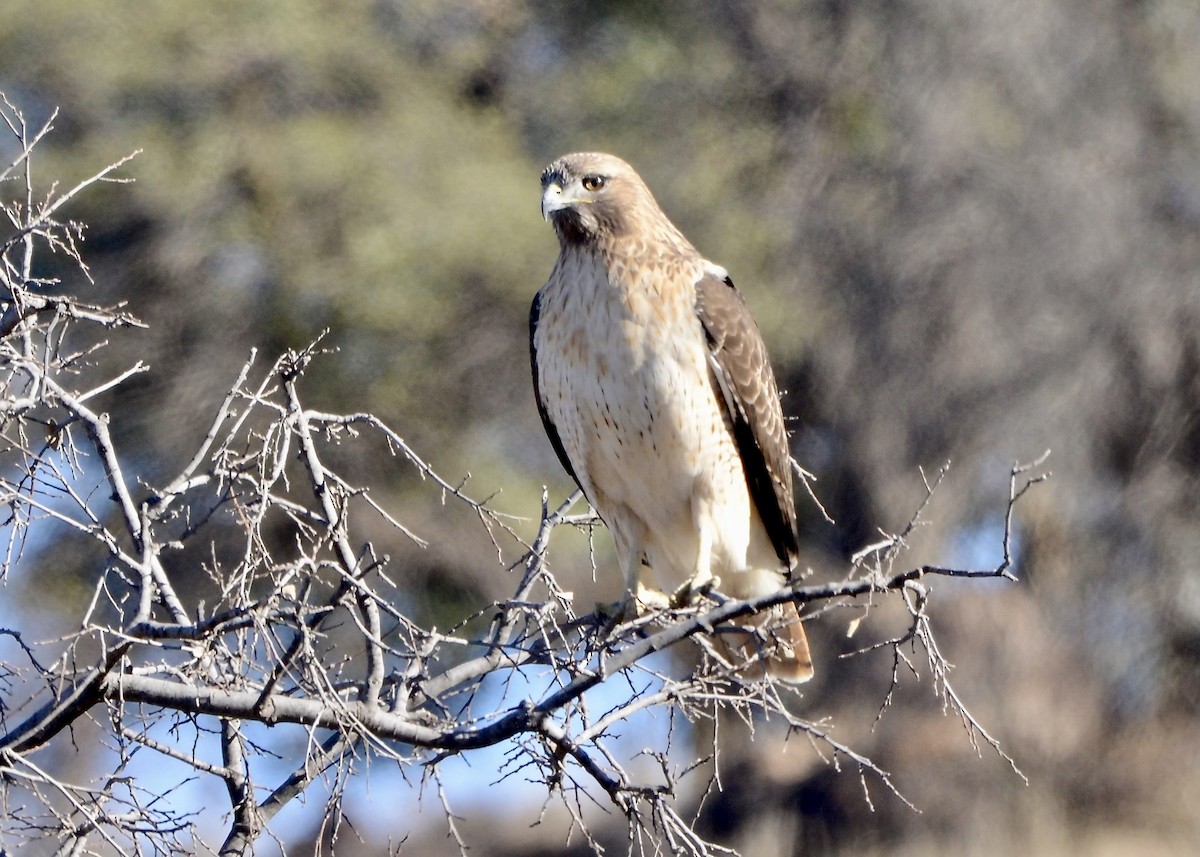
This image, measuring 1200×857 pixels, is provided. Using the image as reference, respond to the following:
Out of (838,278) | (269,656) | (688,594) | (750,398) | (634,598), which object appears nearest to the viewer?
(269,656)

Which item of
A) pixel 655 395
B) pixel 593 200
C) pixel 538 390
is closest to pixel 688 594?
pixel 655 395

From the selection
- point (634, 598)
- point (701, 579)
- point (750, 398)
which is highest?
point (750, 398)

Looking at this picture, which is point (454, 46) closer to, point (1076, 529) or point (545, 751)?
point (1076, 529)

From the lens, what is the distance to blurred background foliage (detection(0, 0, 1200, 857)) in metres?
9.52

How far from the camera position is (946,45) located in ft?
34.8

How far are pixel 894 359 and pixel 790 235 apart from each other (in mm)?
1110

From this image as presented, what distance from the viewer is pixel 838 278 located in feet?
34.1

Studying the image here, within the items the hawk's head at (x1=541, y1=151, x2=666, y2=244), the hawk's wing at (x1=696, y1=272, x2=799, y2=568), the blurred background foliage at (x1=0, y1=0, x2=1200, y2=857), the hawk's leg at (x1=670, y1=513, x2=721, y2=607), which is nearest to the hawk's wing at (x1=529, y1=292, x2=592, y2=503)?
the hawk's head at (x1=541, y1=151, x2=666, y2=244)

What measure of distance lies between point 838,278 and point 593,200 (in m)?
6.03

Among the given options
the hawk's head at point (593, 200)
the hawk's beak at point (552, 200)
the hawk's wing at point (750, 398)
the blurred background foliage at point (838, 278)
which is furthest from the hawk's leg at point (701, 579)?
the blurred background foliage at point (838, 278)

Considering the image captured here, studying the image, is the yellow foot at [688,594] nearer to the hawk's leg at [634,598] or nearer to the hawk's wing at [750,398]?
the hawk's leg at [634,598]

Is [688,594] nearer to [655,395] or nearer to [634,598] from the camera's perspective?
[634,598]

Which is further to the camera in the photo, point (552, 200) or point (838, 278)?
point (838, 278)

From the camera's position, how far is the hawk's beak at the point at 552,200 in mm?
4496
